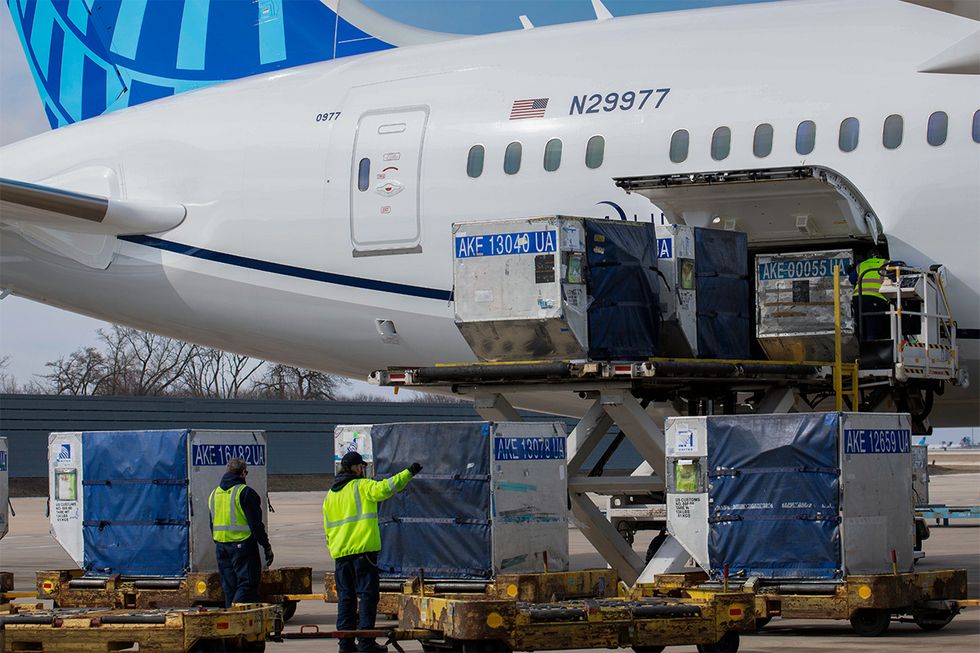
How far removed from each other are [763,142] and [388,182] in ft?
15.2

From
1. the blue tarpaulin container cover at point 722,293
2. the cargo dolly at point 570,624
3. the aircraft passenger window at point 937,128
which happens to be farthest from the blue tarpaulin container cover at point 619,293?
the cargo dolly at point 570,624

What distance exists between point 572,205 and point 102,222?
6.64m

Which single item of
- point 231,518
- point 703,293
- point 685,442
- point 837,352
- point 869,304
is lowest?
point 231,518

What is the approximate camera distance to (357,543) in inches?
477

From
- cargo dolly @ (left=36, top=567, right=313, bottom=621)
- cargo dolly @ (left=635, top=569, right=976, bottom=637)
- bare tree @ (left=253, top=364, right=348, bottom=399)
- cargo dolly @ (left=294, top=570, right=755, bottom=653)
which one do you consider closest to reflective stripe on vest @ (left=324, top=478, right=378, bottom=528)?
cargo dolly @ (left=294, top=570, right=755, bottom=653)

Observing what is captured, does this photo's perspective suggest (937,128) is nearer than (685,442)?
No

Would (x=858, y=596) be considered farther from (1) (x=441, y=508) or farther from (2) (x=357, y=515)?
(2) (x=357, y=515)

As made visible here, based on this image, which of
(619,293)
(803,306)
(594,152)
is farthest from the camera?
(594,152)

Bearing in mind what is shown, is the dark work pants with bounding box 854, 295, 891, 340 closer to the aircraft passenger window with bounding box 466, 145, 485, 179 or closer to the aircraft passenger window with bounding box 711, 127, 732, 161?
the aircraft passenger window with bounding box 711, 127, 732, 161

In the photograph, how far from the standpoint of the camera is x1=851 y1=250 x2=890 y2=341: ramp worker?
602 inches

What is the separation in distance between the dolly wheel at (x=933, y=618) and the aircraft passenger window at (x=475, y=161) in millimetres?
7557

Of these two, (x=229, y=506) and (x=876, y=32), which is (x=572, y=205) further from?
(x=229, y=506)

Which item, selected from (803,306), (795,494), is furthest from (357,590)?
(803,306)

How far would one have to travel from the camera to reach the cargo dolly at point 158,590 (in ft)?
48.7
